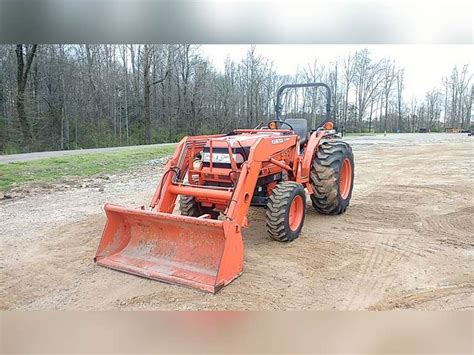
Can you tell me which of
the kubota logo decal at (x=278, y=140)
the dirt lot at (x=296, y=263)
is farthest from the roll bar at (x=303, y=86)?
the dirt lot at (x=296, y=263)

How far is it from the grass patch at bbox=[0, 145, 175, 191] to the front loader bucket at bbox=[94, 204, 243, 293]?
13.8ft

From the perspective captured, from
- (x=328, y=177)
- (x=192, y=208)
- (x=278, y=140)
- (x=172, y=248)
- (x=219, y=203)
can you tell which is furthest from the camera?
(x=328, y=177)

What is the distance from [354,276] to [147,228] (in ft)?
5.58

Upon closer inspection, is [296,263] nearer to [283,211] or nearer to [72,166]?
[283,211]

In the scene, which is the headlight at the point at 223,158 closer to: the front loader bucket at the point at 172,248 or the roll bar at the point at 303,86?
the front loader bucket at the point at 172,248

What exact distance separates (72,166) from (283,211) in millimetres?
6325

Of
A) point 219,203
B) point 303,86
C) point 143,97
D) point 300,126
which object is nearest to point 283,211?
point 219,203

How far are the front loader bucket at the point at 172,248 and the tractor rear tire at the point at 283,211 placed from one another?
64 cm

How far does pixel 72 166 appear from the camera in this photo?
8.67 meters

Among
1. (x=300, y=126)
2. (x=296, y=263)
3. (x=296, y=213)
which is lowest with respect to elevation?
(x=296, y=263)

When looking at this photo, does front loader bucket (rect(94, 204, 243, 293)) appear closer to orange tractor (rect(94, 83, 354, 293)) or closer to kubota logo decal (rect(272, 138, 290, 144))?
orange tractor (rect(94, 83, 354, 293))

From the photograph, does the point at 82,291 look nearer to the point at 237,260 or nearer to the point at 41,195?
the point at 237,260

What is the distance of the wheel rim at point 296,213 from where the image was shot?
13.0ft

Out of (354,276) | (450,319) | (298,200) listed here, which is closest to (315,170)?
(298,200)
